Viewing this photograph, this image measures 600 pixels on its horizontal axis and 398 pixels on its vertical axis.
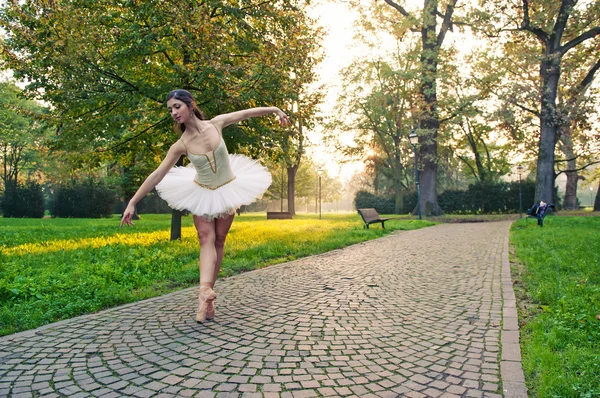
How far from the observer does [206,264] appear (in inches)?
156

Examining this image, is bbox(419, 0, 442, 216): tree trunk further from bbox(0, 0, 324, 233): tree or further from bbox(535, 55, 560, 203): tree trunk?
bbox(0, 0, 324, 233): tree

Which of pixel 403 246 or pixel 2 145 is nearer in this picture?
pixel 403 246

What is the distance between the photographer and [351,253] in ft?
29.6

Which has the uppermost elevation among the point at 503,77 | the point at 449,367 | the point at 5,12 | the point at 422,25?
the point at 422,25

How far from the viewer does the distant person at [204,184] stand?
387 cm

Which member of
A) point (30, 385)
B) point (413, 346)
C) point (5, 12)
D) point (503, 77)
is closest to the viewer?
point (30, 385)

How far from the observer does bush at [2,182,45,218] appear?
1118 inches

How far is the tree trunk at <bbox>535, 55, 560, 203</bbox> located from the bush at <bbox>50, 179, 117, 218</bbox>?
98.5 ft

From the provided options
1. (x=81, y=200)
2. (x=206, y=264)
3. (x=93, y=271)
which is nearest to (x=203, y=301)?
(x=206, y=264)

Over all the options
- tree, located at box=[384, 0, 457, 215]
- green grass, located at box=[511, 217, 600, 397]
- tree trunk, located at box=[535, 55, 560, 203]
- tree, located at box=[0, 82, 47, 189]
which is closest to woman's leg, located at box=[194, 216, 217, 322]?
green grass, located at box=[511, 217, 600, 397]

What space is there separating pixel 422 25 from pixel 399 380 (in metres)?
23.4

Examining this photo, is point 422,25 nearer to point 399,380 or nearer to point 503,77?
point 503,77

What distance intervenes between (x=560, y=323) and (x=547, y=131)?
2145 cm

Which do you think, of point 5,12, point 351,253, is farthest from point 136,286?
point 5,12
